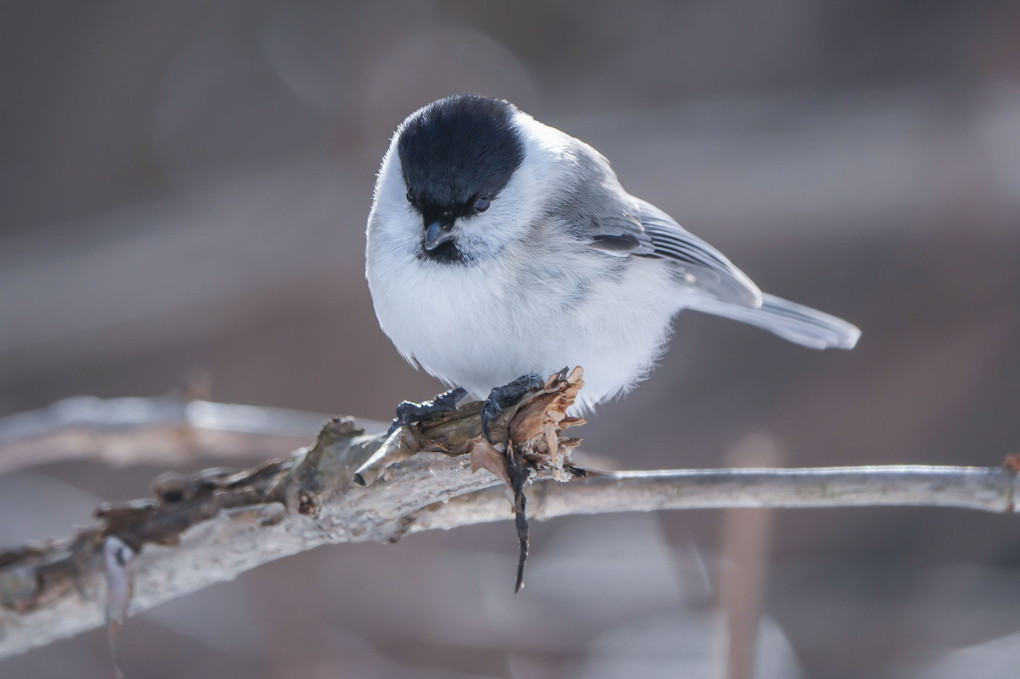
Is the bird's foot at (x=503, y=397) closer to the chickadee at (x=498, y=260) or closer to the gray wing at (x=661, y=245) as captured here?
the chickadee at (x=498, y=260)

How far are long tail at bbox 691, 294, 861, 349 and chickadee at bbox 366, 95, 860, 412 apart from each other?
38 cm

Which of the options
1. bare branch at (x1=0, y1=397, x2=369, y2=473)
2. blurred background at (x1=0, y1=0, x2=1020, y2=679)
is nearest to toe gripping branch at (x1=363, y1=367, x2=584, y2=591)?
bare branch at (x1=0, y1=397, x2=369, y2=473)

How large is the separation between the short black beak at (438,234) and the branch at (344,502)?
30 cm

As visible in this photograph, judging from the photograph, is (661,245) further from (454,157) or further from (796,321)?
(454,157)

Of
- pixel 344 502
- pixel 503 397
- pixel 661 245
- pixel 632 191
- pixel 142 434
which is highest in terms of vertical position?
pixel 632 191

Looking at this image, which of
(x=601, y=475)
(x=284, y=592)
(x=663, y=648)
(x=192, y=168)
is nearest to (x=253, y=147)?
(x=192, y=168)

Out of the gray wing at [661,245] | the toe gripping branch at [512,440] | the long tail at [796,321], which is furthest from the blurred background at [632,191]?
the toe gripping branch at [512,440]

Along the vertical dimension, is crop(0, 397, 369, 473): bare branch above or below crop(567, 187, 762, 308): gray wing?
below

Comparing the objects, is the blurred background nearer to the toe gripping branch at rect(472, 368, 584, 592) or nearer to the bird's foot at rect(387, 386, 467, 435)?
the bird's foot at rect(387, 386, 467, 435)

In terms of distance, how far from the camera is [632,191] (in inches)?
133

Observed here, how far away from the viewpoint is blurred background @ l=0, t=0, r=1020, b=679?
2.71m

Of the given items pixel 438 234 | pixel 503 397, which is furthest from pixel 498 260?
pixel 503 397

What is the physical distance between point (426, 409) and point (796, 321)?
0.98m

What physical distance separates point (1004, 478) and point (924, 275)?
86.4 inches
